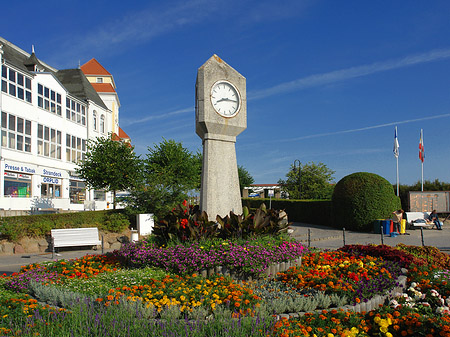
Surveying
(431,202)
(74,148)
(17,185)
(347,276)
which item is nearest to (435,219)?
(431,202)

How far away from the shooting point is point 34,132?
29.1 metres

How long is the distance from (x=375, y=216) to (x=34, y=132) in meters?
24.7

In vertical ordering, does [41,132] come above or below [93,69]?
below

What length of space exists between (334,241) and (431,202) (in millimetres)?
9727

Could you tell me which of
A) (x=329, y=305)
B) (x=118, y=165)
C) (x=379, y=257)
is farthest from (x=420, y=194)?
(x=329, y=305)

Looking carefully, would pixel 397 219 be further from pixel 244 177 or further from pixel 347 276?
pixel 244 177

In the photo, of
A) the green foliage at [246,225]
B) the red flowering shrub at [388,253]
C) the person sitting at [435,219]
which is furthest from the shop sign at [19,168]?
the person sitting at [435,219]

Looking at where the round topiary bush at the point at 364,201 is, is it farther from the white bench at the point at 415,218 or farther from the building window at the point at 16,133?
the building window at the point at 16,133

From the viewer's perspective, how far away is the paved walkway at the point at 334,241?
13.1 meters

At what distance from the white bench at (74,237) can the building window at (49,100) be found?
19001 millimetres

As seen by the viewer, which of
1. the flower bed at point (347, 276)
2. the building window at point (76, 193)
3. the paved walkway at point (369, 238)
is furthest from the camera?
the building window at point (76, 193)

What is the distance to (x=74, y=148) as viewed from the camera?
35.2 meters

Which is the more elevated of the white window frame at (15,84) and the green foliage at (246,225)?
the white window frame at (15,84)

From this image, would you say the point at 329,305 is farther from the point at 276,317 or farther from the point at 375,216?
the point at 375,216
